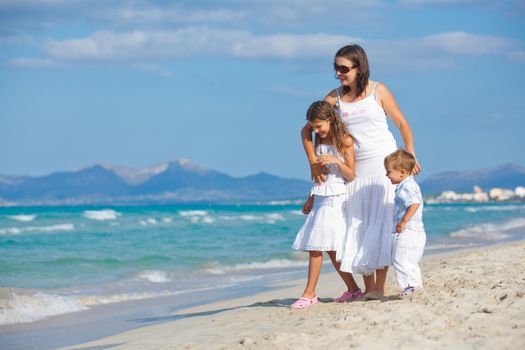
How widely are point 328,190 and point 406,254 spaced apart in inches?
30.7

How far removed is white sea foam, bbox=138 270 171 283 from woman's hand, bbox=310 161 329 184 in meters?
7.19

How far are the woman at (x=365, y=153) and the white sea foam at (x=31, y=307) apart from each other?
4133 mm

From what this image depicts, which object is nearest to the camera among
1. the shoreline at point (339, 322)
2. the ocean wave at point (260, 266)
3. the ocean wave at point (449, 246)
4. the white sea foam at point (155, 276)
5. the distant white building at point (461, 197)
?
the shoreline at point (339, 322)

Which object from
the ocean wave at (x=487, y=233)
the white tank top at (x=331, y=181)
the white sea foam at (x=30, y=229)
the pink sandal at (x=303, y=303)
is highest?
the white tank top at (x=331, y=181)

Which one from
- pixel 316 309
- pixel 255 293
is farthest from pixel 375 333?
pixel 255 293

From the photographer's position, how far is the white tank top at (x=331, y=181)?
636 cm

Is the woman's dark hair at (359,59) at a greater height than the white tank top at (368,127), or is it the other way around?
the woman's dark hair at (359,59)

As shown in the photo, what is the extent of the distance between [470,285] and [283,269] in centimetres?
788

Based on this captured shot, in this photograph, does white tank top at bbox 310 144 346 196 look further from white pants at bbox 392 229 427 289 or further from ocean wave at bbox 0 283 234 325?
ocean wave at bbox 0 283 234 325

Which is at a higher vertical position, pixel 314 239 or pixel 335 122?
pixel 335 122

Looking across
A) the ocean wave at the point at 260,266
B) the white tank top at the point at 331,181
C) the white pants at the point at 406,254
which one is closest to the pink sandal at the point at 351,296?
the white pants at the point at 406,254

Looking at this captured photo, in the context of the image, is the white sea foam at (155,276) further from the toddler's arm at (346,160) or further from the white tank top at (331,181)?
the toddler's arm at (346,160)

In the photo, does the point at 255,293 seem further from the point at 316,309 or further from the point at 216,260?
the point at 216,260

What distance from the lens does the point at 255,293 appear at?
10312 millimetres
